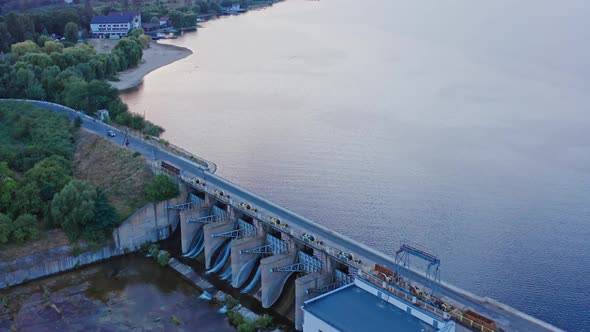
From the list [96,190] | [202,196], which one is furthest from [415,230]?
[96,190]

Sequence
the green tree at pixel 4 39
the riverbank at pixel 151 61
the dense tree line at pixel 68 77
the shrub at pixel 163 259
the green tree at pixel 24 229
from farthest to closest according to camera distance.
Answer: the green tree at pixel 4 39 → the riverbank at pixel 151 61 → the dense tree line at pixel 68 77 → the shrub at pixel 163 259 → the green tree at pixel 24 229

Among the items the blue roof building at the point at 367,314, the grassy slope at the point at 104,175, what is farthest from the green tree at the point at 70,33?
the blue roof building at the point at 367,314

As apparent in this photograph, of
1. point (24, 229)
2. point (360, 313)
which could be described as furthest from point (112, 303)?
point (360, 313)

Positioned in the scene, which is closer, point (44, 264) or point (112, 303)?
point (112, 303)

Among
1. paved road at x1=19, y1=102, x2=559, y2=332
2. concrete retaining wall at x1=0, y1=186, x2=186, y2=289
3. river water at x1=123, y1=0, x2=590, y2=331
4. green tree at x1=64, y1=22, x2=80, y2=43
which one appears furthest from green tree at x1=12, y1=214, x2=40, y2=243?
green tree at x1=64, y1=22, x2=80, y2=43

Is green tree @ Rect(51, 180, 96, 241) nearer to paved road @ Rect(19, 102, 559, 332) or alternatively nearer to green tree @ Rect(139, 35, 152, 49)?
paved road @ Rect(19, 102, 559, 332)

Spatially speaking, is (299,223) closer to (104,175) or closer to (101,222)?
(101,222)

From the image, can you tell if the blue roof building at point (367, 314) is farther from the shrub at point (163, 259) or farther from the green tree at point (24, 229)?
the green tree at point (24, 229)
